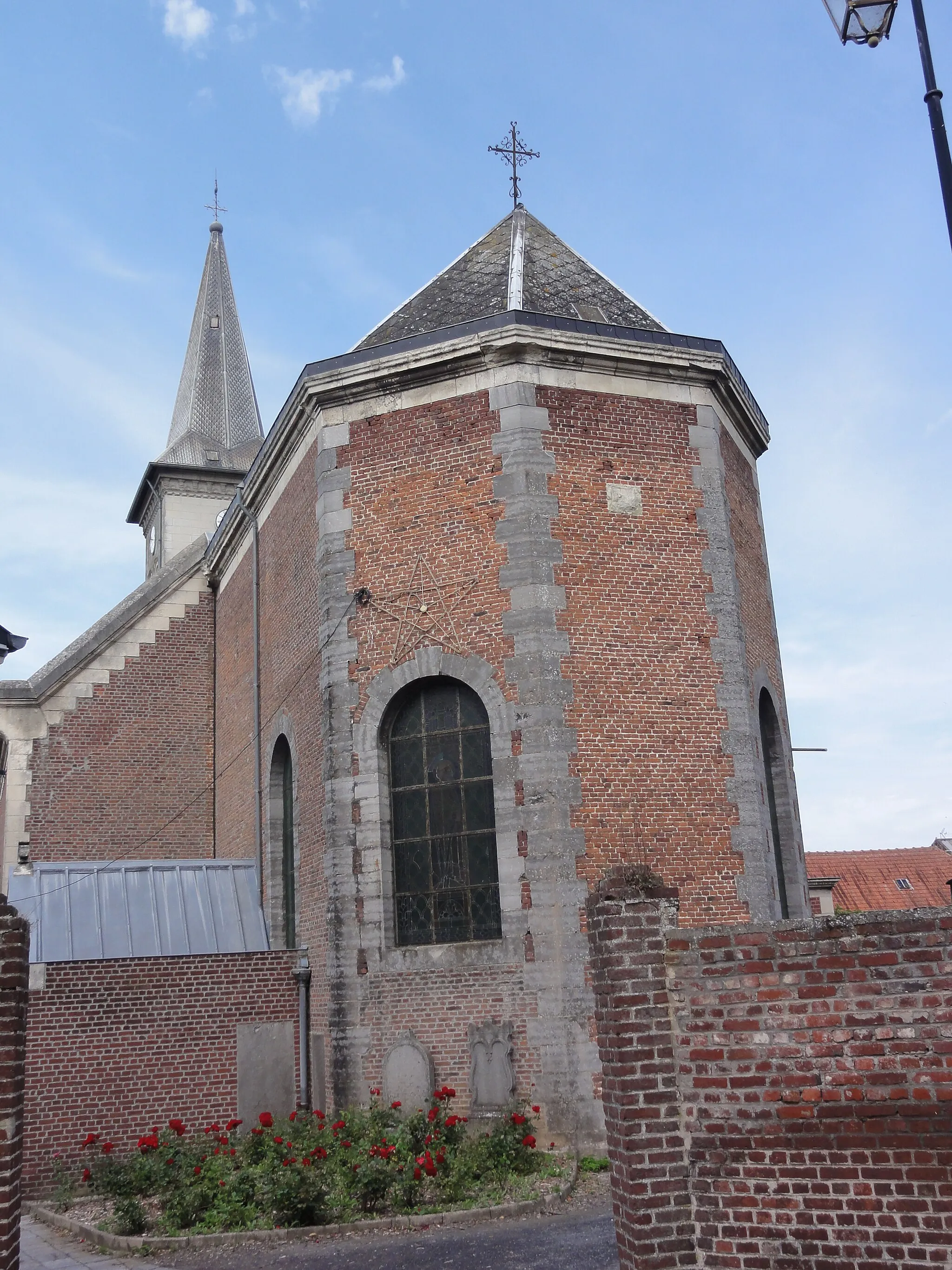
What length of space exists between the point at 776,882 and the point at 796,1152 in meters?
7.51

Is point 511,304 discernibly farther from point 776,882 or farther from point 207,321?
point 207,321

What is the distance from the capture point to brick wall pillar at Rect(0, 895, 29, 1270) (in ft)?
19.5

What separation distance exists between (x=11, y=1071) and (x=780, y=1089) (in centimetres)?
402

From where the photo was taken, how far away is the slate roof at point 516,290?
13859 mm

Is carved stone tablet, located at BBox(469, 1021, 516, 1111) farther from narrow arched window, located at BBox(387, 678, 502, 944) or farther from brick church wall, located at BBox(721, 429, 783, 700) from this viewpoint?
brick church wall, located at BBox(721, 429, 783, 700)

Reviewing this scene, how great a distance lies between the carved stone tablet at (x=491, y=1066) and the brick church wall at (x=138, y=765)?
8.03 meters

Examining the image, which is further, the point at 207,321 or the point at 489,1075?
the point at 207,321

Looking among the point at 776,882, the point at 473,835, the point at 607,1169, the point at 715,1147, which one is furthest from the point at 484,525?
the point at 715,1147

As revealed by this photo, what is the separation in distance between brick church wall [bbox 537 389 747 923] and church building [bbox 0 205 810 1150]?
0.03m

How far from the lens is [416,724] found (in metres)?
12.4

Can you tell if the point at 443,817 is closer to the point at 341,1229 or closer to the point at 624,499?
the point at 624,499

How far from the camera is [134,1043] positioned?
12.0 m

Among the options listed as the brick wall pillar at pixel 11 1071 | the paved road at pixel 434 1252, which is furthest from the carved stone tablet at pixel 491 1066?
the brick wall pillar at pixel 11 1071

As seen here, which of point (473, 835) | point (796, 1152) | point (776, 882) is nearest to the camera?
point (796, 1152)
